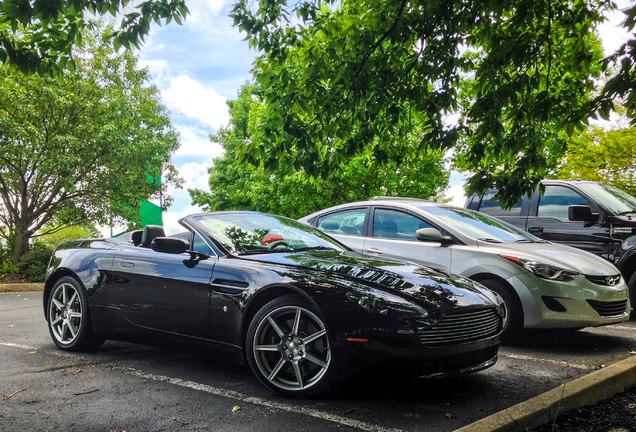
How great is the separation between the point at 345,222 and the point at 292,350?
3609 mm

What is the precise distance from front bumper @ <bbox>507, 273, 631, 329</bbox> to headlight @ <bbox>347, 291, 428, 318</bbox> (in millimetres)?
2475

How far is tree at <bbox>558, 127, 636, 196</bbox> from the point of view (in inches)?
733

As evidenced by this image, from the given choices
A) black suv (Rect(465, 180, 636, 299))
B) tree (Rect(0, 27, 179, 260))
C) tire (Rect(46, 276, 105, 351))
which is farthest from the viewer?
tree (Rect(0, 27, 179, 260))

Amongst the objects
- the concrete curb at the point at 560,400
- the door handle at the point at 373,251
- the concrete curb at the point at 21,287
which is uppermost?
the door handle at the point at 373,251

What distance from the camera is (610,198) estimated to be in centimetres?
810

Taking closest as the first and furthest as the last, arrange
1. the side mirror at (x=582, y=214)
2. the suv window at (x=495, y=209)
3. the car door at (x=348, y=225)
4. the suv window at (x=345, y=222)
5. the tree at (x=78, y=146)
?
the car door at (x=348, y=225) < the suv window at (x=345, y=222) < the side mirror at (x=582, y=214) < the suv window at (x=495, y=209) < the tree at (x=78, y=146)

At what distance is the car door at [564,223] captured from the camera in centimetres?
776

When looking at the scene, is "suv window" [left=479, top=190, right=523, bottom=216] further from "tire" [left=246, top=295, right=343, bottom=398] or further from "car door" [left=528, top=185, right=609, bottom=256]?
"tire" [left=246, top=295, right=343, bottom=398]

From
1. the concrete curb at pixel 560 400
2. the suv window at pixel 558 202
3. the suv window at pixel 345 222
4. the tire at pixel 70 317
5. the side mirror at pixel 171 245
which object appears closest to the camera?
the concrete curb at pixel 560 400

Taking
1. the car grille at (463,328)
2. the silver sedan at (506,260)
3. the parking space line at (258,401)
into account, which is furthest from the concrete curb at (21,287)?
the car grille at (463,328)

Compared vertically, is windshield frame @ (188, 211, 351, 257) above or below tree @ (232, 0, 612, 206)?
below

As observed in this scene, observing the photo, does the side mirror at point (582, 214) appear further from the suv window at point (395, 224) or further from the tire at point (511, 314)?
the tire at point (511, 314)

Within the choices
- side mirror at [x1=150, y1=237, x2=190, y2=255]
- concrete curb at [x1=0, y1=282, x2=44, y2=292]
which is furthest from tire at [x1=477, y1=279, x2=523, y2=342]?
concrete curb at [x1=0, y1=282, x2=44, y2=292]

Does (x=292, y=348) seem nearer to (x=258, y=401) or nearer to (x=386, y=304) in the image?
(x=258, y=401)
